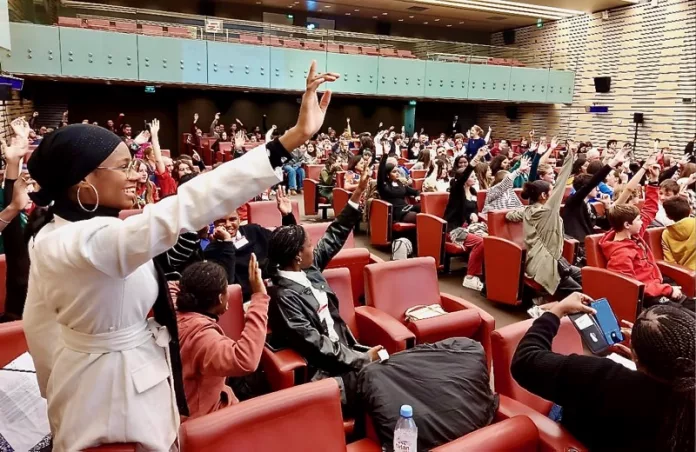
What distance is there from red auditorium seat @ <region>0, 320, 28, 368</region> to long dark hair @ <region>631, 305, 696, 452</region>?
2.13 meters

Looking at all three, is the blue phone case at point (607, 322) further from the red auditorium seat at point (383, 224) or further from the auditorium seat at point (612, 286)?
the red auditorium seat at point (383, 224)

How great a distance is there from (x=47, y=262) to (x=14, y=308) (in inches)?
80.6

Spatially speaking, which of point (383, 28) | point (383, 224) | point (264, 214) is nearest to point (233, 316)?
point (264, 214)

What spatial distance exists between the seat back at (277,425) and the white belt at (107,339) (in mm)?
324

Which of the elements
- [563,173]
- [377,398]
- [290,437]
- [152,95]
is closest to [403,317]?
[377,398]

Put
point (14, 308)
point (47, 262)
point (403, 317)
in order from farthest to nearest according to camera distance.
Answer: point (403, 317) → point (14, 308) → point (47, 262)

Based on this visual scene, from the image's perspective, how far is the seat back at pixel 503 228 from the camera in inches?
191

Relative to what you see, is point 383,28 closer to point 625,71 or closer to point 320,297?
point 625,71

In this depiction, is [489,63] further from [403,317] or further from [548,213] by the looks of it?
[403,317]

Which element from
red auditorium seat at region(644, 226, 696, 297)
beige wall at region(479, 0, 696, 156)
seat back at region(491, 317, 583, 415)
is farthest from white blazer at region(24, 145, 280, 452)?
beige wall at region(479, 0, 696, 156)

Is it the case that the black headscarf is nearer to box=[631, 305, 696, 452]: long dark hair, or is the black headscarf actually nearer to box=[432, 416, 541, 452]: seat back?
box=[432, 416, 541, 452]: seat back

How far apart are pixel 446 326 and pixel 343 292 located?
0.63 meters

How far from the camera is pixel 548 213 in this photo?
424 cm

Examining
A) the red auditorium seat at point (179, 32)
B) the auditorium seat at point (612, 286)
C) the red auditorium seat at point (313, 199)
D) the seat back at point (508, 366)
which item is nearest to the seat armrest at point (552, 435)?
the seat back at point (508, 366)
